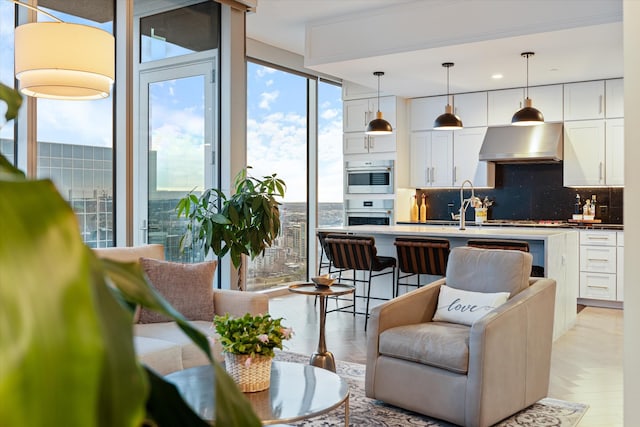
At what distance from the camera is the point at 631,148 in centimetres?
217

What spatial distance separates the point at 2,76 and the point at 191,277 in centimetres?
184

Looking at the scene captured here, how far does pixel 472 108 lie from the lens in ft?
25.0

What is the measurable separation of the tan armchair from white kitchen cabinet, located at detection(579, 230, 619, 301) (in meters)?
3.39

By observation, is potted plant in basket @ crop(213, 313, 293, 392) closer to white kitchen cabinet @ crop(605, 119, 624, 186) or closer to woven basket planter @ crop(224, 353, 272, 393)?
woven basket planter @ crop(224, 353, 272, 393)

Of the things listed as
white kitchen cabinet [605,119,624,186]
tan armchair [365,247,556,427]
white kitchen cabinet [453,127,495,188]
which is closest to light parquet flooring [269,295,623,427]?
tan armchair [365,247,556,427]

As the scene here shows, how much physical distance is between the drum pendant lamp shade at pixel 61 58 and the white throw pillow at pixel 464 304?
89.5 inches

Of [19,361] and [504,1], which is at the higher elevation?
[504,1]

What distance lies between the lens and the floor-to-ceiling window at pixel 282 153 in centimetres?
709

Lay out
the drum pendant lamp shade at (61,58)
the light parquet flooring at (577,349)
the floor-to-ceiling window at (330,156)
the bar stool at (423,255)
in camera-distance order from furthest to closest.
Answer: the floor-to-ceiling window at (330,156)
the bar stool at (423,255)
the light parquet flooring at (577,349)
the drum pendant lamp shade at (61,58)

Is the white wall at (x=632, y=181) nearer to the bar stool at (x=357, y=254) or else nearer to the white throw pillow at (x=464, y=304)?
the white throw pillow at (x=464, y=304)

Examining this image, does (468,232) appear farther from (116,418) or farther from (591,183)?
(116,418)

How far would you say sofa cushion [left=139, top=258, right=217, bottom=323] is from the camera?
362 cm

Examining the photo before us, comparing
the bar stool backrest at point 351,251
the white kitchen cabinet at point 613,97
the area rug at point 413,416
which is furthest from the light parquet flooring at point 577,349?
the white kitchen cabinet at point 613,97

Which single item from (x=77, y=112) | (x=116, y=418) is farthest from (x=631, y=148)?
(x=77, y=112)
